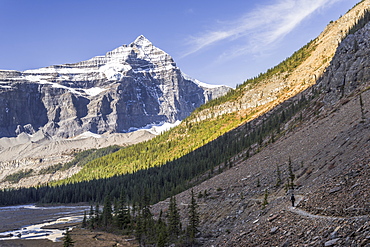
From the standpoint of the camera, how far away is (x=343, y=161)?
3241cm

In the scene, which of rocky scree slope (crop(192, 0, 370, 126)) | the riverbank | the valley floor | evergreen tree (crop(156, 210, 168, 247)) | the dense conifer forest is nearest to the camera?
the valley floor

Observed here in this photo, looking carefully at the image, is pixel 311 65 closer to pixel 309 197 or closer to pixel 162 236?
pixel 162 236

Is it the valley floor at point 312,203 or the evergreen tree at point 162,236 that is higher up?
the valley floor at point 312,203

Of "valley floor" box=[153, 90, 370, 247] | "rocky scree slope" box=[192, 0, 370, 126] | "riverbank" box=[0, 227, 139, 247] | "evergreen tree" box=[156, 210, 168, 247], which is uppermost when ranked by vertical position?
"rocky scree slope" box=[192, 0, 370, 126]

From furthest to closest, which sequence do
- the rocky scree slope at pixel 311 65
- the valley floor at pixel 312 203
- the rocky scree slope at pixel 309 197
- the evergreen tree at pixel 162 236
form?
the rocky scree slope at pixel 311 65, the evergreen tree at pixel 162 236, the rocky scree slope at pixel 309 197, the valley floor at pixel 312 203

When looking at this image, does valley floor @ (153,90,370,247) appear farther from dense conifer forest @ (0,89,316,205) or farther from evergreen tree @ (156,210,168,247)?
dense conifer forest @ (0,89,316,205)

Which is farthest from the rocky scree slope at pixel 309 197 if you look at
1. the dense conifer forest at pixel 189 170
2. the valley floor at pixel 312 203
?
the dense conifer forest at pixel 189 170

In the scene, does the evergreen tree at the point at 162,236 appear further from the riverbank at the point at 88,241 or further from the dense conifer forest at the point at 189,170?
the dense conifer forest at the point at 189,170

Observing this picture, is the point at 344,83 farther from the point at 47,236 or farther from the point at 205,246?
the point at 47,236

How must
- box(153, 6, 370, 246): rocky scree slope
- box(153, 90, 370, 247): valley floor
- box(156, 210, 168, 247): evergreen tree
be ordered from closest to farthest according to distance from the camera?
box(153, 90, 370, 247): valley floor < box(153, 6, 370, 246): rocky scree slope < box(156, 210, 168, 247): evergreen tree

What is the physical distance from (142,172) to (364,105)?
138 metres

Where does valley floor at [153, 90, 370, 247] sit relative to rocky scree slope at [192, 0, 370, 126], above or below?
below

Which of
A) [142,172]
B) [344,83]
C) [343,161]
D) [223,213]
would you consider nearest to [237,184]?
[223,213]

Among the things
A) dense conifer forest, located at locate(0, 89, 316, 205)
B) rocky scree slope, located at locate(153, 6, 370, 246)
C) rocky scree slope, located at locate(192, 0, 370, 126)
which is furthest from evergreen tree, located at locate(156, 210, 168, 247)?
rocky scree slope, located at locate(192, 0, 370, 126)
